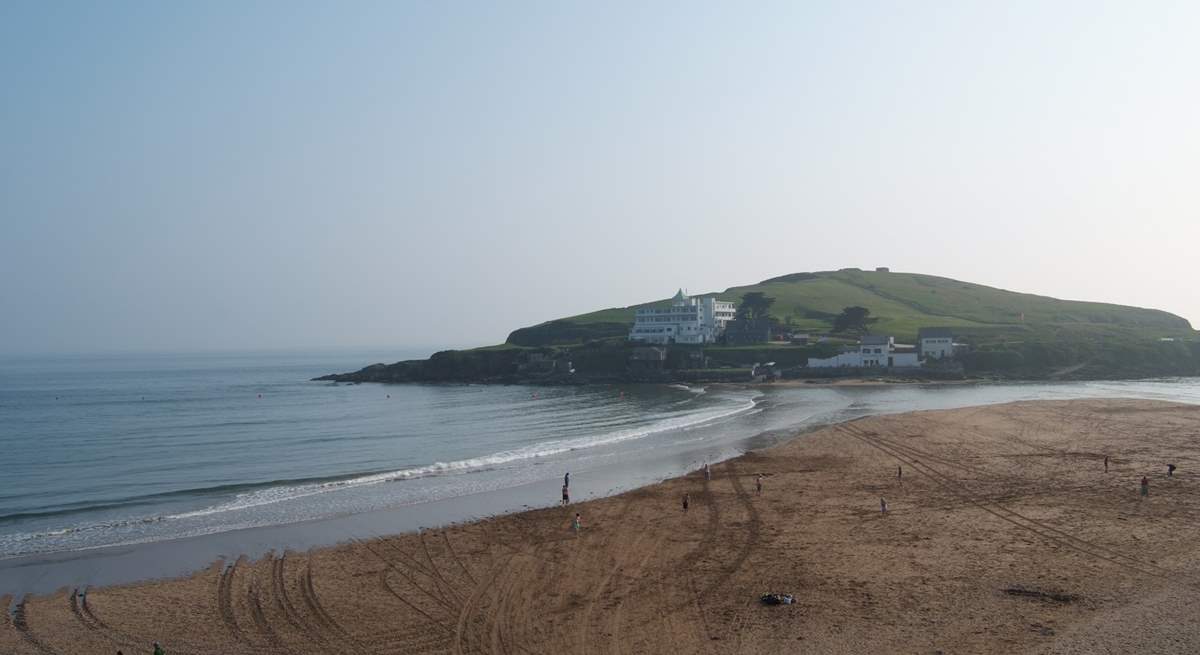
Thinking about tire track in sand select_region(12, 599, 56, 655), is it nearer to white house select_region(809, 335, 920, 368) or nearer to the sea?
the sea

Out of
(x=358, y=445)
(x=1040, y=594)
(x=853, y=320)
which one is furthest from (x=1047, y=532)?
(x=853, y=320)

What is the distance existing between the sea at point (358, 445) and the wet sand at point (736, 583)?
22.2ft

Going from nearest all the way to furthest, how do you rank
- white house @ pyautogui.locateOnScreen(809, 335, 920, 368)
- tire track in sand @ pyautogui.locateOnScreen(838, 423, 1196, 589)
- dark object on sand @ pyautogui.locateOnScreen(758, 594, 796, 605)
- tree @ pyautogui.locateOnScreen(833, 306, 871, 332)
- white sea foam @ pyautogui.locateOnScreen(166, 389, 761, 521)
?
dark object on sand @ pyautogui.locateOnScreen(758, 594, 796, 605), tire track in sand @ pyautogui.locateOnScreen(838, 423, 1196, 589), white sea foam @ pyautogui.locateOnScreen(166, 389, 761, 521), white house @ pyautogui.locateOnScreen(809, 335, 920, 368), tree @ pyautogui.locateOnScreen(833, 306, 871, 332)

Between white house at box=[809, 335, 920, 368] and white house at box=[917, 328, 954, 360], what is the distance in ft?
7.85

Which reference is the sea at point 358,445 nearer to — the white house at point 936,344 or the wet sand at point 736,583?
the wet sand at point 736,583

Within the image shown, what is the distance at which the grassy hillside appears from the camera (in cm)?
13350

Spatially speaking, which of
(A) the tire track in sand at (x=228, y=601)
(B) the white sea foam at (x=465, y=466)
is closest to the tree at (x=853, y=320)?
(B) the white sea foam at (x=465, y=466)

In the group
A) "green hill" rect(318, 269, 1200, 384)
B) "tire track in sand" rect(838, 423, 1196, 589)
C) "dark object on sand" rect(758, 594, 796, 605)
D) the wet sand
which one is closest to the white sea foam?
the wet sand

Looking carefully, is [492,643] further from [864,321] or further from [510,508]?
[864,321]

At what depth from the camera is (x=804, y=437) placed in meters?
52.3

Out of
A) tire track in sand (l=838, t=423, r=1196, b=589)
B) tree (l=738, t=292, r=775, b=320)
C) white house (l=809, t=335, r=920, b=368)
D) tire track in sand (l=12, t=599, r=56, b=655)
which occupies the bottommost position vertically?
tire track in sand (l=12, t=599, r=56, b=655)

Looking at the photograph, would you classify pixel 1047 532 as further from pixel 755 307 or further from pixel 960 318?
pixel 960 318

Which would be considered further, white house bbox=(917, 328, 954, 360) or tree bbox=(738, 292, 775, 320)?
tree bbox=(738, 292, 775, 320)

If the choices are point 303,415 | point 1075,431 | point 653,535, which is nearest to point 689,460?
point 653,535
